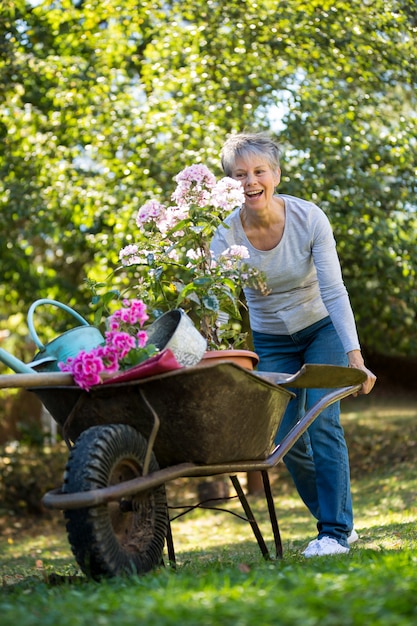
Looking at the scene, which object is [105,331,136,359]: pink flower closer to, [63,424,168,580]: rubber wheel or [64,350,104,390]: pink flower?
[64,350,104,390]: pink flower

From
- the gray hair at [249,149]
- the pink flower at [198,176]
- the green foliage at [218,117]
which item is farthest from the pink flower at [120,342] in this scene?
the green foliage at [218,117]

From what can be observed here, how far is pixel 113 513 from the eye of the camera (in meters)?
3.08

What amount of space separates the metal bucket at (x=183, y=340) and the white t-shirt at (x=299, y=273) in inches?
32.6

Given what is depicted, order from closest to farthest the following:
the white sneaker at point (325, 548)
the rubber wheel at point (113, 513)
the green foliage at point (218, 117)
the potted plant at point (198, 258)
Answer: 1. the rubber wheel at point (113, 513)
2. the potted plant at point (198, 258)
3. the white sneaker at point (325, 548)
4. the green foliage at point (218, 117)

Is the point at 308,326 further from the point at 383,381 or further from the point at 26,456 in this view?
the point at 383,381

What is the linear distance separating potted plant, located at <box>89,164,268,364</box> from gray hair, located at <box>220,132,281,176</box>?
0.25 meters

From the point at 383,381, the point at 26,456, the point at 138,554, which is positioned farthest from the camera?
the point at 383,381

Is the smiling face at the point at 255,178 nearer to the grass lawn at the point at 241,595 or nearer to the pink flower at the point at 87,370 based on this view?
the pink flower at the point at 87,370

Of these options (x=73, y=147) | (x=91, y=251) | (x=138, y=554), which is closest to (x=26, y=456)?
(x=91, y=251)

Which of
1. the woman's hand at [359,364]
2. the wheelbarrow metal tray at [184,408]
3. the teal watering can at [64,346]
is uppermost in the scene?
the teal watering can at [64,346]

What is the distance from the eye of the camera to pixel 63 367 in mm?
3105

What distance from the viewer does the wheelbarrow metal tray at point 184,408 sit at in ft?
9.74

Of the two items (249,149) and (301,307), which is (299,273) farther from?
(249,149)

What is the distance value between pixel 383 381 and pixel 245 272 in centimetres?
1180
